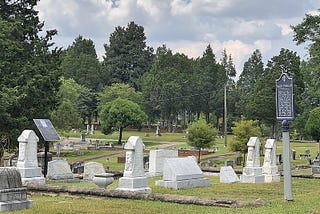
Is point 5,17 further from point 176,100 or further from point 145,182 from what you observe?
point 176,100

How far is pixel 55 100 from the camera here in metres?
35.2

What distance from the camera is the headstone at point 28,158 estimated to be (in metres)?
20.5

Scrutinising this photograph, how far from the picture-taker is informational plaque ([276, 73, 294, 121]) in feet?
48.5

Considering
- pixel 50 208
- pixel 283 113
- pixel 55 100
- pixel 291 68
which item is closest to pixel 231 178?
pixel 283 113

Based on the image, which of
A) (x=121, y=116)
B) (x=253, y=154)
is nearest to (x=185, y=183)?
(x=253, y=154)

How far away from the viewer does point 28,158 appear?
2070cm

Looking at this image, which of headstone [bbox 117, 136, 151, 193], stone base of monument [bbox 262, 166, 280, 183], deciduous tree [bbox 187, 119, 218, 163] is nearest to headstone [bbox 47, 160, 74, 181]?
headstone [bbox 117, 136, 151, 193]

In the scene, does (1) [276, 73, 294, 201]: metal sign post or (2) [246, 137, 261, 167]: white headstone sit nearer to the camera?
(1) [276, 73, 294, 201]: metal sign post

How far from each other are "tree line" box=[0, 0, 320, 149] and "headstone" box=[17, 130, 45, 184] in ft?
33.1

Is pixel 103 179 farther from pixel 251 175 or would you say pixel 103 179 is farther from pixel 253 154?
pixel 253 154

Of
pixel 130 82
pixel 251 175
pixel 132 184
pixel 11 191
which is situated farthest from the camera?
pixel 130 82

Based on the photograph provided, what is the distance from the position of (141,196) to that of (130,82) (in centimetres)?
8908

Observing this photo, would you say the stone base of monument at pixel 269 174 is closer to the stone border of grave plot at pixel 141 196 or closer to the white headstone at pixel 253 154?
the white headstone at pixel 253 154

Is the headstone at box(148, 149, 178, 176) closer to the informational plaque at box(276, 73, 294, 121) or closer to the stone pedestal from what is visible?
the stone pedestal
